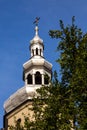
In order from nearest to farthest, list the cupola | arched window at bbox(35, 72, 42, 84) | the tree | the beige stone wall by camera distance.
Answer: the tree, the beige stone wall, arched window at bbox(35, 72, 42, 84), the cupola

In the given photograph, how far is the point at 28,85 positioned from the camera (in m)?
37.2

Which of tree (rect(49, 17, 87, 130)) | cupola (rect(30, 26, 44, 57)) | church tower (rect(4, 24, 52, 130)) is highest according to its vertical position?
cupola (rect(30, 26, 44, 57))

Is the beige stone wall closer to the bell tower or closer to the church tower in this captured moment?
the church tower

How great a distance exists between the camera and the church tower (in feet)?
120

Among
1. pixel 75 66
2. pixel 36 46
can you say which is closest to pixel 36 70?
pixel 36 46

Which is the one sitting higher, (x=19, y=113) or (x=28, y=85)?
(x=28, y=85)

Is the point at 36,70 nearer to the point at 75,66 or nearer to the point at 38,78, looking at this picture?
the point at 38,78

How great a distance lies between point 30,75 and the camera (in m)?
38.7

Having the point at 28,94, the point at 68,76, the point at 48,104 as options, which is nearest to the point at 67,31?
the point at 68,76

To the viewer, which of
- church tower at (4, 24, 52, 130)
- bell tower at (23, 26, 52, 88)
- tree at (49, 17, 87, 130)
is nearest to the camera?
tree at (49, 17, 87, 130)

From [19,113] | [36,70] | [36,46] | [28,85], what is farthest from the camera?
[36,46]

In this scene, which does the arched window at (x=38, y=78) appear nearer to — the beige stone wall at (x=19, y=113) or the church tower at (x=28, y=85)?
the church tower at (x=28, y=85)

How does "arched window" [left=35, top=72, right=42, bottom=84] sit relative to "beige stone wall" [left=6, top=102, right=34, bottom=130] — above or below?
above

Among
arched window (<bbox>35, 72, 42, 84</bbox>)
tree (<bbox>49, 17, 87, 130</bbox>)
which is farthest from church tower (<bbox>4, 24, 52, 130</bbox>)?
tree (<bbox>49, 17, 87, 130</bbox>)
